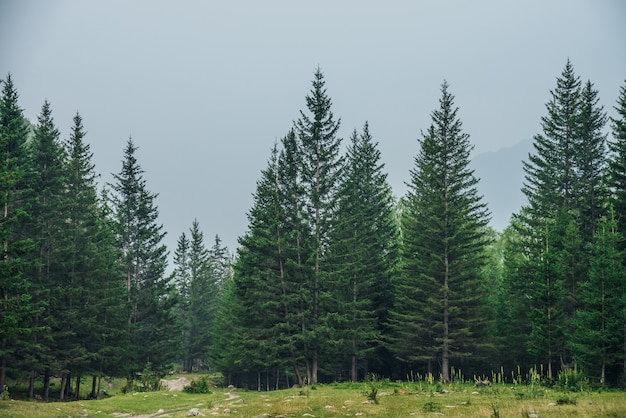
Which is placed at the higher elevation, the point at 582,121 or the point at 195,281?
the point at 582,121

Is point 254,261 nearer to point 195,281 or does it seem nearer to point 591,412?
point 591,412

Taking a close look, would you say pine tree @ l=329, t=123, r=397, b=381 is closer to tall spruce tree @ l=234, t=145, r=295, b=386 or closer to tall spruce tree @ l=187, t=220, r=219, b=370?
tall spruce tree @ l=234, t=145, r=295, b=386

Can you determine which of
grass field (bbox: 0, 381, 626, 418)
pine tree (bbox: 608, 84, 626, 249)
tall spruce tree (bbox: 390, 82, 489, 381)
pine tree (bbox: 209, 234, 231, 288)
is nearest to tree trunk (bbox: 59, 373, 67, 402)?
grass field (bbox: 0, 381, 626, 418)

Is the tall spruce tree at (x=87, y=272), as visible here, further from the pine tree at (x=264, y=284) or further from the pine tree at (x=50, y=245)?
the pine tree at (x=264, y=284)

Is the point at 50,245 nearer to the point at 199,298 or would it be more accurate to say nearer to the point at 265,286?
the point at 265,286

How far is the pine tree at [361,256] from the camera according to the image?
38062 millimetres

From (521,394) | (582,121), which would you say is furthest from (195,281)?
(521,394)

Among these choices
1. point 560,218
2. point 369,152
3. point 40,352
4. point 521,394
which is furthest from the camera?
point 369,152

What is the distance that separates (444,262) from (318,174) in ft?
39.7

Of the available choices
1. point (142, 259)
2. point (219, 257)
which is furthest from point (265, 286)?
point (219, 257)

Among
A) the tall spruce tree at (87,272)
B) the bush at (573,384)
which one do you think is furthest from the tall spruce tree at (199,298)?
the bush at (573,384)

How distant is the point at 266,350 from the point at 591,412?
2551 centimetres

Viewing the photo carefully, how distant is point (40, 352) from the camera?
35.3 m

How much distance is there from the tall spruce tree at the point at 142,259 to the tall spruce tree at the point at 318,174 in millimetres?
16643
